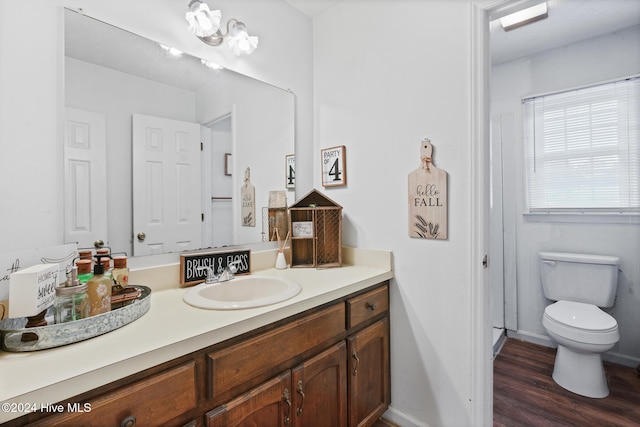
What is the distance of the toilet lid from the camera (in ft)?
6.06

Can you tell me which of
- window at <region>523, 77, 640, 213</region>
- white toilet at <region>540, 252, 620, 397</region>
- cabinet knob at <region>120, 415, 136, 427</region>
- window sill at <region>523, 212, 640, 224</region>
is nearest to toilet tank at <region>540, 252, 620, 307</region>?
white toilet at <region>540, 252, 620, 397</region>

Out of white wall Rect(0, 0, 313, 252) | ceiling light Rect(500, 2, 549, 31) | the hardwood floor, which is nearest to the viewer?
white wall Rect(0, 0, 313, 252)

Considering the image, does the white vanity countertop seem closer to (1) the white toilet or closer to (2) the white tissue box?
(2) the white tissue box

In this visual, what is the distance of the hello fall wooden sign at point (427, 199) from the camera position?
1447mm

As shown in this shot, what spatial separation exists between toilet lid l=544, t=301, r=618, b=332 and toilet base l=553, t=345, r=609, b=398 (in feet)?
0.61

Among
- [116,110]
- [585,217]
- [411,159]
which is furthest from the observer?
[585,217]

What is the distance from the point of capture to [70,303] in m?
0.82

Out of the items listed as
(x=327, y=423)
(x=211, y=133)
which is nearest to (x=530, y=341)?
(x=327, y=423)

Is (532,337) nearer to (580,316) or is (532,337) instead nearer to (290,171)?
(580,316)

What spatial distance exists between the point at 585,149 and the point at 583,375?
1584 mm

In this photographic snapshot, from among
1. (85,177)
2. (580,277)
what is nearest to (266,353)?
(85,177)

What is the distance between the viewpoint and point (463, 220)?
4.60 feet

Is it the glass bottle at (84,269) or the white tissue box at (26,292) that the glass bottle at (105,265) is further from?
the white tissue box at (26,292)

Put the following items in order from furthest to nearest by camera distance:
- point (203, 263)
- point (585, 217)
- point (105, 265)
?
point (585, 217)
point (203, 263)
point (105, 265)
